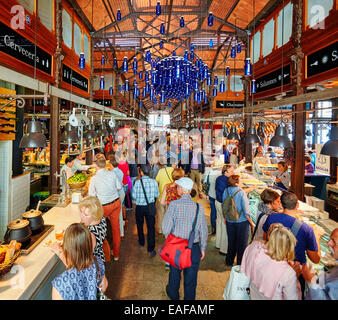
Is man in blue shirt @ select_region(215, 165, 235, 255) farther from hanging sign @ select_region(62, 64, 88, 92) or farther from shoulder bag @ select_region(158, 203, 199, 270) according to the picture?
hanging sign @ select_region(62, 64, 88, 92)

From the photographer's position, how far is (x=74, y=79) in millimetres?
7551

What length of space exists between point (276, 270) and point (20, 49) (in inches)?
212

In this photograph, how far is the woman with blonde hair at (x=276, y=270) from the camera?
6.45 feet

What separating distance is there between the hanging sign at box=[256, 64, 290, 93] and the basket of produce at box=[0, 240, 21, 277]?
6655mm

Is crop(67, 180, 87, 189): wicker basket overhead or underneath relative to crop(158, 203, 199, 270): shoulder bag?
overhead

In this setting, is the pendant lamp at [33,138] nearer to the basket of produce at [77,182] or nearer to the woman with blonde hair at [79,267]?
the woman with blonde hair at [79,267]

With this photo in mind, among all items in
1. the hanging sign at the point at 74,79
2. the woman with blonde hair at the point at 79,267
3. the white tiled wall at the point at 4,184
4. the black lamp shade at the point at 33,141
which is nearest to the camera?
the woman with blonde hair at the point at 79,267

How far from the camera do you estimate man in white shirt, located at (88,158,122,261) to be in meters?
4.02

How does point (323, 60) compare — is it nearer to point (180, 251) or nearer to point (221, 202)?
point (221, 202)

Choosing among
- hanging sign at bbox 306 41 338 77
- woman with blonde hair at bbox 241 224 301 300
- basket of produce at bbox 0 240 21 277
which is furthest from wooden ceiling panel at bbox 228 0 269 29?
basket of produce at bbox 0 240 21 277

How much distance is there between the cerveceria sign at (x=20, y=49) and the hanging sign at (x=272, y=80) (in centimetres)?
580

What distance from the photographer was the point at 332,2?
4582mm

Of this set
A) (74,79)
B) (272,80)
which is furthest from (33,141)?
(272,80)

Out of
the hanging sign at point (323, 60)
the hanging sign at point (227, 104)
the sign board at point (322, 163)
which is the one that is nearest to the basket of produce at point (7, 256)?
the hanging sign at point (323, 60)
